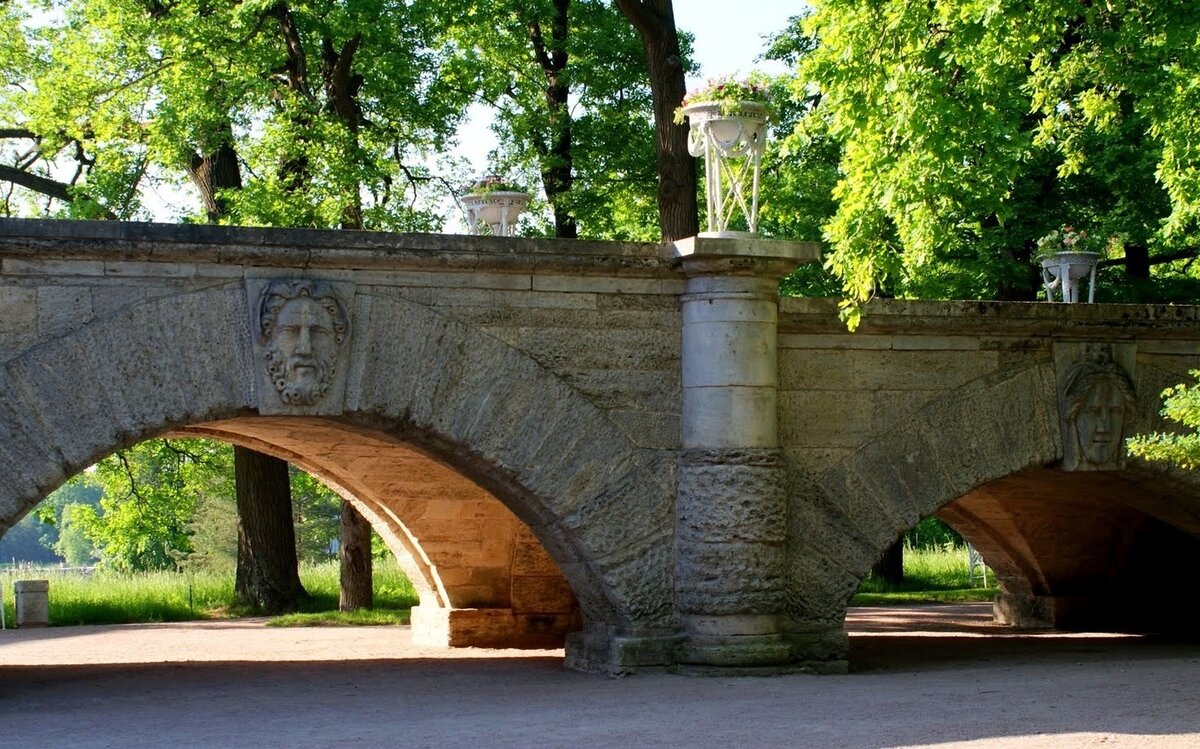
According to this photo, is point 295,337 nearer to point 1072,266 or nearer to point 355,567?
point 1072,266

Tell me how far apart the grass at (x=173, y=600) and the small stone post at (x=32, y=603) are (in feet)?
0.65

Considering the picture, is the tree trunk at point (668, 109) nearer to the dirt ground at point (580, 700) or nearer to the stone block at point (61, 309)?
the dirt ground at point (580, 700)

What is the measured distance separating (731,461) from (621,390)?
2.63 ft

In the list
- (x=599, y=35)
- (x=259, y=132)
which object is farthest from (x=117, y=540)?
(x=599, y=35)

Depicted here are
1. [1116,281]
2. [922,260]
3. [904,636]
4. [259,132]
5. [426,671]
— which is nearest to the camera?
[426,671]

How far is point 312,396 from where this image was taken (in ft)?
32.6

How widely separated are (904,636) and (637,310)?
198 inches

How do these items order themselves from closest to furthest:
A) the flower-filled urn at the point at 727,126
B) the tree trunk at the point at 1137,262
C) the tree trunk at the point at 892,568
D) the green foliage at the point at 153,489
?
the flower-filled urn at the point at 727,126
the tree trunk at the point at 1137,262
the green foliage at the point at 153,489
the tree trunk at the point at 892,568

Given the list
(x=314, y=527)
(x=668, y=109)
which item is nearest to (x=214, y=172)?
(x=668, y=109)

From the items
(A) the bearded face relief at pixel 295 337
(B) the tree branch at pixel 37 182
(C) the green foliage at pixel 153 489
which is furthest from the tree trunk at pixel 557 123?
(A) the bearded face relief at pixel 295 337

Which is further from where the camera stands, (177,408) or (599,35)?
(599,35)

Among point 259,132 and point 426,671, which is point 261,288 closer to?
point 426,671

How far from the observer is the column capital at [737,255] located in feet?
34.8

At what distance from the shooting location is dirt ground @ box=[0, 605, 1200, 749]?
8.06 meters
